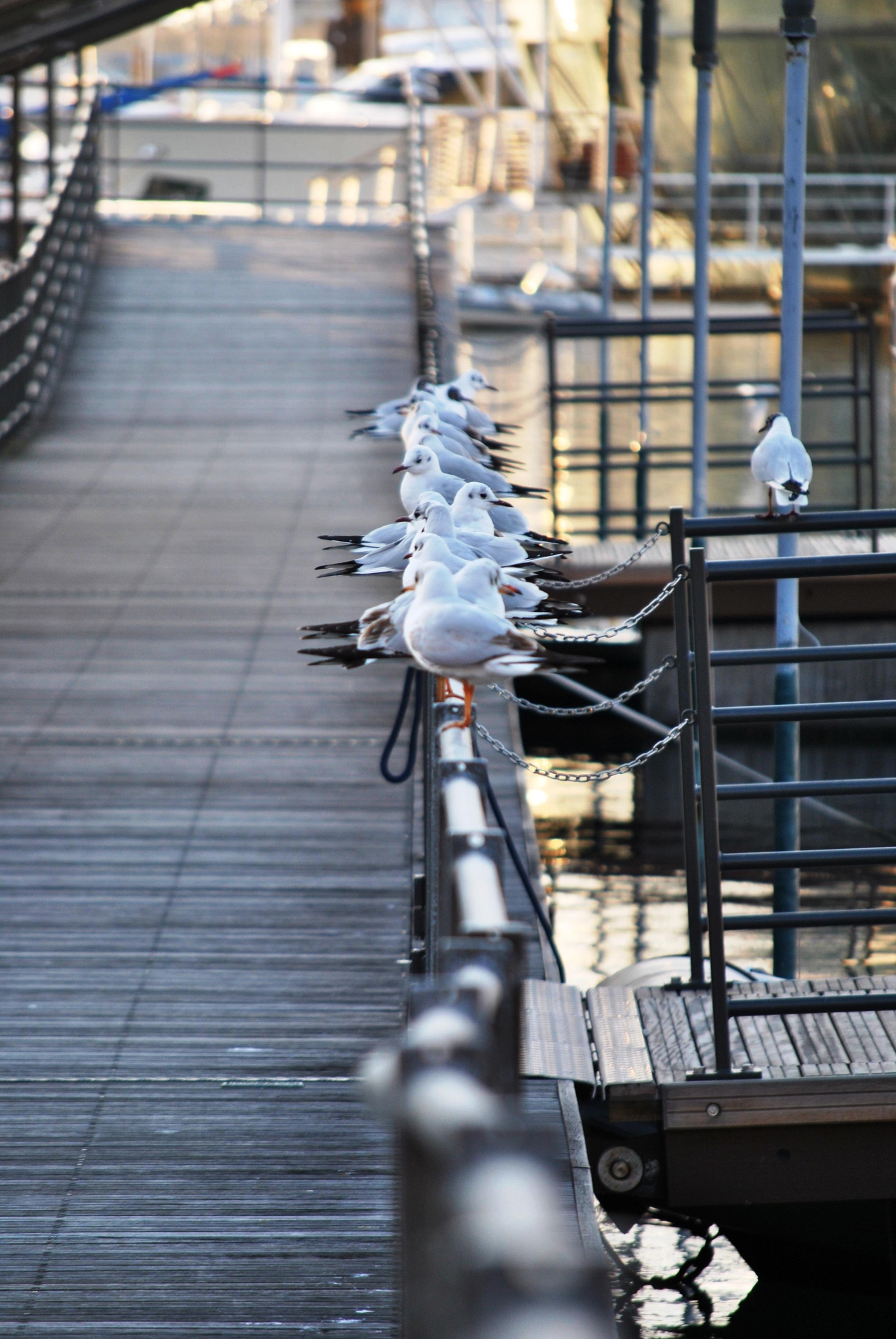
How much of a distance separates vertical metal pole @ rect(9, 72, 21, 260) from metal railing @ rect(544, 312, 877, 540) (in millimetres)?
3592

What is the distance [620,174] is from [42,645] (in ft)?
62.4

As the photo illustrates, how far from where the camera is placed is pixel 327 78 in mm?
33625

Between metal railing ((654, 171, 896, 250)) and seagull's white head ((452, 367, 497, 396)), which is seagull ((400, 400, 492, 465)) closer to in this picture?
seagull's white head ((452, 367, 497, 396))

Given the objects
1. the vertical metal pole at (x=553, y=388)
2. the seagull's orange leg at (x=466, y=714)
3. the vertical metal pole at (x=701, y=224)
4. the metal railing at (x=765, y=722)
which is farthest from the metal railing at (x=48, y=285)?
the seagull's orange leg at (x=466, y=714)

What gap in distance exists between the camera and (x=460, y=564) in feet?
9.05

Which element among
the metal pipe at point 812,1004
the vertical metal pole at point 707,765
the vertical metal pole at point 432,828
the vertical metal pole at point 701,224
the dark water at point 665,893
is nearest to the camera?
the vertical metal pole at point 432,828

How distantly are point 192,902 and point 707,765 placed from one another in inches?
57.0

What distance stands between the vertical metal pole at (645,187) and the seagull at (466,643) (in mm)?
5685

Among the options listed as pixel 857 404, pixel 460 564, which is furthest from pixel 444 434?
pixel 857 404

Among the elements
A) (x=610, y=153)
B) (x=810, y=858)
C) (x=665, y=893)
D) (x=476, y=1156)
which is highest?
(x=610, y=153)

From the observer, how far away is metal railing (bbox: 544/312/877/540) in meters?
7.80

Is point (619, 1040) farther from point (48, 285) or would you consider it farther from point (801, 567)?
point (48, 285)

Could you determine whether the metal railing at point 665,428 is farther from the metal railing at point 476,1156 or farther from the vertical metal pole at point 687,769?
the metal railing at point 476,1156

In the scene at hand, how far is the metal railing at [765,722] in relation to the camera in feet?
10.2
